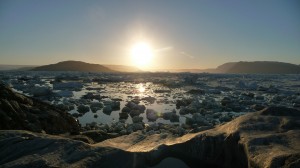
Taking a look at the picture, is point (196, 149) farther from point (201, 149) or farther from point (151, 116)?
point (151, 116)

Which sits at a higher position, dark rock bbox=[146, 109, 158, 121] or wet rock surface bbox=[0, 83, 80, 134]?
wet rock surface bbox=[0, 83, 80, 134]

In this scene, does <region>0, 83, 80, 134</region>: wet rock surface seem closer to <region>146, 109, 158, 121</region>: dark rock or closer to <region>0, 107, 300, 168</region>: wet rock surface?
<region>0, 107, 300, 168</region>: wet rock surface

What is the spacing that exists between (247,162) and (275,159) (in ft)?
1.59

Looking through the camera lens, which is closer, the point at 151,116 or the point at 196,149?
the point at 196,149

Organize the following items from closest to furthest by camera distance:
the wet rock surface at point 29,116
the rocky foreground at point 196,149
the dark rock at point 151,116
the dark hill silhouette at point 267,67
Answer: the rocky foreground at point 196,149 → the wet rock surface at point 29,116 → the dark rock at point 151,116 → the dark hill silhouette at point 267,67

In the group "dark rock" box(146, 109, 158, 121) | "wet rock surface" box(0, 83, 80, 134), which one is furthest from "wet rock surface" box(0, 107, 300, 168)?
"dark rock" box(146, 109, 158, 121)

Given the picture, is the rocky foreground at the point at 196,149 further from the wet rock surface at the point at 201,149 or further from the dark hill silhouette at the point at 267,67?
the dark hill silhouette at the point at 267,67

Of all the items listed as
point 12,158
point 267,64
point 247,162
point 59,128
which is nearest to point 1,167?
point 12,158

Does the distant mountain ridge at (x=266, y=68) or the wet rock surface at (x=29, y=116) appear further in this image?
the distant mountain ridge at (x=266, y=68)

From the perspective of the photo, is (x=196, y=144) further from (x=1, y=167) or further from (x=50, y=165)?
(x=1, y=167)

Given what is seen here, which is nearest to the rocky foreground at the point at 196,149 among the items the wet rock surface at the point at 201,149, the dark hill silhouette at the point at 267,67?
the wet rock surface at the point at 201,149

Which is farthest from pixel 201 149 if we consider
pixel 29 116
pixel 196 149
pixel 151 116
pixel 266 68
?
pixel 266 68

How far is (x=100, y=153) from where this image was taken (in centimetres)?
355

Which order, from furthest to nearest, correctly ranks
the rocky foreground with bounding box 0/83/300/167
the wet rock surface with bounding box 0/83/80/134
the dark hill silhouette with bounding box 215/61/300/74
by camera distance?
the dark hill silhouette with bounding box 215/61/300/74, the wet rock surface with bounding box 0/83/80/134, the rocky foreground with bounding box 0/83/300/167
